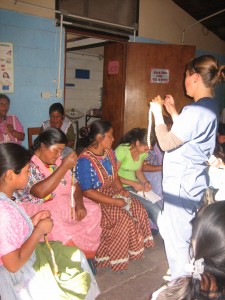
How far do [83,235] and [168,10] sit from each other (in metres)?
4.05

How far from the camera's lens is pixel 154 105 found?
2.00 m

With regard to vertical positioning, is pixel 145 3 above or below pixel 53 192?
above

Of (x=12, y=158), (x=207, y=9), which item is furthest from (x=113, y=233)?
(x=207, y=9)

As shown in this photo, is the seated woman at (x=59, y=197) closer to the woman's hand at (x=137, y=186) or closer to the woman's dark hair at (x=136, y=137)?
the woman's hand at (x=137, y=186)

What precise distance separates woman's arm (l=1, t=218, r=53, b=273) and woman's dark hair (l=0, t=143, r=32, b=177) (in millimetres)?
322

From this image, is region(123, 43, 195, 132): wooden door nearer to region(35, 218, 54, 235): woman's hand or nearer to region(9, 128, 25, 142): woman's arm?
region(9, 128, 25, 142): woman's arm

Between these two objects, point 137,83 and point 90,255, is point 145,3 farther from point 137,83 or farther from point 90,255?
point 90,255

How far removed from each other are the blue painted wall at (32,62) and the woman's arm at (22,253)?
2468mm

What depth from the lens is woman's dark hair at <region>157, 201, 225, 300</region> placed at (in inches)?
33.8

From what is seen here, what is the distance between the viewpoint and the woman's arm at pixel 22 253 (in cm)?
140

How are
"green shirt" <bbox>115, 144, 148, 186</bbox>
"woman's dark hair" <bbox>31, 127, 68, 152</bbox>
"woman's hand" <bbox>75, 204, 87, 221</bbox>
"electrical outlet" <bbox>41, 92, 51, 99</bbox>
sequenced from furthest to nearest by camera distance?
1. "electrical outlet" <bbox>41, 92, 51, 99</bbox>
2. "green shirt" <bbox>115, 144, 148, 186</bbox>
3. "woman's hand" <bbox>75, 204, 87, 221</bbox>
4. "woman's dark hair" <bbox>31, 127, 68, 152</bbox>

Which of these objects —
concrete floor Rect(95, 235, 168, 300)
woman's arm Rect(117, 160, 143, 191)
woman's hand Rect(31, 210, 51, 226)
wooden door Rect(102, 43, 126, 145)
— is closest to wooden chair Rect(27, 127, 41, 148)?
wooden door Rect(102, 43, 126, 145)

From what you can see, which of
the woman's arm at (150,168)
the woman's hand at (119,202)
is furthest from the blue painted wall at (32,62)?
the woman's hand at (119,202)

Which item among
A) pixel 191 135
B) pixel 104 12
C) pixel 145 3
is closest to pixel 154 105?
pixel 191 135
